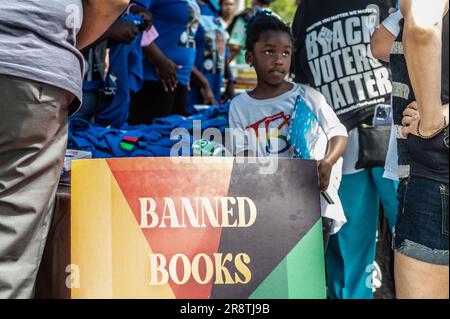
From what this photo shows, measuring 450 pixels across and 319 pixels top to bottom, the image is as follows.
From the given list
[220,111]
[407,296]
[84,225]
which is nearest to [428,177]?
[407,296]

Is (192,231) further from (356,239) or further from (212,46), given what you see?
(212,46)

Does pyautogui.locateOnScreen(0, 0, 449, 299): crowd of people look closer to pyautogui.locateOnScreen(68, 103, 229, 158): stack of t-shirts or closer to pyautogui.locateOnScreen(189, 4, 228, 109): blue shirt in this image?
pyautogui.locateOnScreen(68, 103, 229, 158): stack of t-shirts

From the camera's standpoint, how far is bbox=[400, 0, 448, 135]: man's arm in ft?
6.35

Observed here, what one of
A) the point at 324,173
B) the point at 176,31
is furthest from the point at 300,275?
the point at 176,31

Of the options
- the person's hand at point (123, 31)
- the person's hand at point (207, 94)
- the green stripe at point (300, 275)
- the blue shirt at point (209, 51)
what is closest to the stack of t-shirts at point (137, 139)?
the person's hand at point (123, 31)

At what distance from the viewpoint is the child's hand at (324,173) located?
2.44 m

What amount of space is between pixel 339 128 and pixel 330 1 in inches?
31.8

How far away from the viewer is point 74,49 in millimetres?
1981

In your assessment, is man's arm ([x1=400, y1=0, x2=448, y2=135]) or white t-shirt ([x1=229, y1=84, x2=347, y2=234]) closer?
man's arm ([x1=400, y1=0, x2=448, y2=135])

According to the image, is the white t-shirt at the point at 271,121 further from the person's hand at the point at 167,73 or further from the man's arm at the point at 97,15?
the person's hand at the point at 167,73

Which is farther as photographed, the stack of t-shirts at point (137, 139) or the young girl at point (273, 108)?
the stack of t-shirts at point (137, 139)

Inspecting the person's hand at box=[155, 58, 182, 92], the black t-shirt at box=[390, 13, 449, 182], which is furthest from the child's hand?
Result: the person's hand at box=[155, 58, 182, 92]

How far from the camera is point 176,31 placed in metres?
4.13

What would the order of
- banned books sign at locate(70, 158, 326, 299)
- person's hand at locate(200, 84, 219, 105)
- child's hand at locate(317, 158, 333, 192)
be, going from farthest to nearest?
1. person's hand at locate(200, 84, 219, 105)
2. child's hand at locate(317, 158, 333, 192)
3. banned books sign at locate(70, 158, 326, 299)
